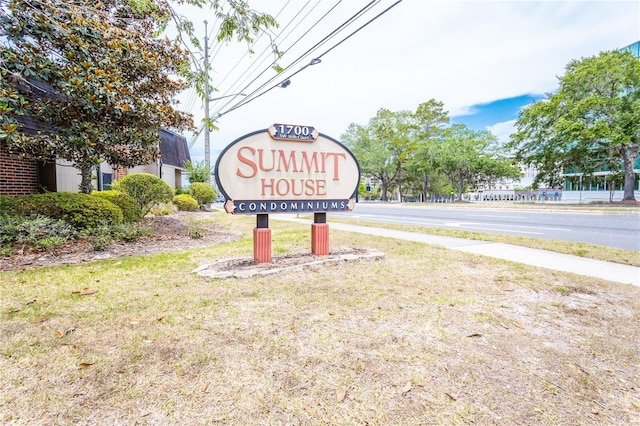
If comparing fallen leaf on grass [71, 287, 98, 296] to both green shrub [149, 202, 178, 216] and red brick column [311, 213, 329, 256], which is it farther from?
green shrub [149, 202, 178, 216]

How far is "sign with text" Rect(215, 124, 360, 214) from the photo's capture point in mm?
5371

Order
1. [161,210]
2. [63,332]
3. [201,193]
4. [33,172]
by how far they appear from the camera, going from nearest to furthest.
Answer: [63,332] < [33,172] < [161,210] < [201,193]

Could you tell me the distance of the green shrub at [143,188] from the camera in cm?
1077

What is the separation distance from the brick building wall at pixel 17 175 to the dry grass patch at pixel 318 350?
20.7ft

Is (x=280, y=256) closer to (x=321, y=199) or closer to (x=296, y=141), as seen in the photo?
(x=321, y=199)

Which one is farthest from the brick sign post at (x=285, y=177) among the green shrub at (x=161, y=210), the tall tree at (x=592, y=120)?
the tall tree at (x=592, y=120)

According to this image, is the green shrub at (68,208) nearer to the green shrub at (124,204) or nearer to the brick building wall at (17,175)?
the green shrub at (124,204)

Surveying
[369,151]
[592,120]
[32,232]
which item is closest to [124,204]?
[32,232]

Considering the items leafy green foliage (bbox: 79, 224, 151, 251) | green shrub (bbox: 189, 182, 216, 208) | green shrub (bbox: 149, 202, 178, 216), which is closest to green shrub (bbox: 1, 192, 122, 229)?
leafy green foliage (bbox: 79, 224, 151, 251)

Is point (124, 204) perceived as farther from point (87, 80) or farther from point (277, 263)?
point (277, 263)

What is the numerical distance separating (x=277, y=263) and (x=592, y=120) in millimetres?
29856

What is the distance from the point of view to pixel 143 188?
10961 millimetres

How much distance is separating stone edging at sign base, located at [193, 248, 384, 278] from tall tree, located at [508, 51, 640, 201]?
82.5 feet

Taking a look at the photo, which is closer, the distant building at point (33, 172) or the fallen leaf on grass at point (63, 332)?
the fallen leaf on grass at point (63, 332)
